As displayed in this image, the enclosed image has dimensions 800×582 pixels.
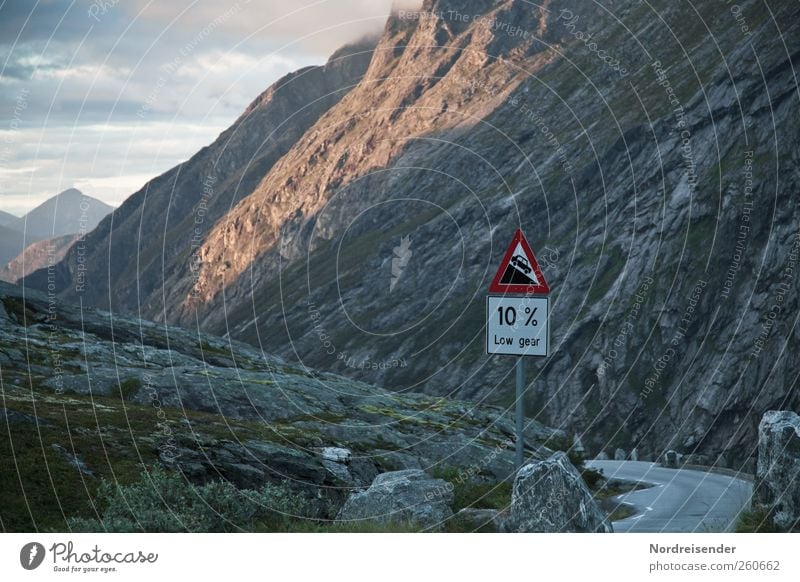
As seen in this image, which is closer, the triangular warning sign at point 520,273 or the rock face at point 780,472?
the rock face at point 780,472

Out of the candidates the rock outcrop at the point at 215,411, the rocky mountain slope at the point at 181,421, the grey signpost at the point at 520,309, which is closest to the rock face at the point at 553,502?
the grey signpost at the point at 520,309

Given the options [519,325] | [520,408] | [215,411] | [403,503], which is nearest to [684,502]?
[215,411]

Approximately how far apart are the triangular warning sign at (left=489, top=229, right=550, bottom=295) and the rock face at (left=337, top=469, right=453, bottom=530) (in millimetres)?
5356

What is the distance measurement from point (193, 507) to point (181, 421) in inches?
473

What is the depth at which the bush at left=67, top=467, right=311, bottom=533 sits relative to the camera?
62.7ft

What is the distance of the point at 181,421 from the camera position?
31.9 m

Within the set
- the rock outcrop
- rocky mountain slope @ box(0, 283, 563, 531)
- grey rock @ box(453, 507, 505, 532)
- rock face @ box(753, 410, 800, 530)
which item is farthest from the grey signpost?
the rock outcrop

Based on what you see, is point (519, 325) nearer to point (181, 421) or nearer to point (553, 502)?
point (553, 502)

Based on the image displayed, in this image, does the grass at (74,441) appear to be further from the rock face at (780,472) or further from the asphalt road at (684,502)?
the rock face at (780,472)

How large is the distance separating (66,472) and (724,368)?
4858 inches

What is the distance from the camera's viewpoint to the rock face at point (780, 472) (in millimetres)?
17791

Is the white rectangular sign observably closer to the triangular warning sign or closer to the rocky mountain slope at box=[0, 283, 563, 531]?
the triangular warning sign

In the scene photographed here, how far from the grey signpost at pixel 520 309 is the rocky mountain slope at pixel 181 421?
21.8ft

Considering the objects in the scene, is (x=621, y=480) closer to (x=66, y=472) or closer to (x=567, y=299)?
(x=66, y=472)
